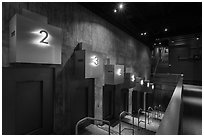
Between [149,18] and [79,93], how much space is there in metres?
4.65

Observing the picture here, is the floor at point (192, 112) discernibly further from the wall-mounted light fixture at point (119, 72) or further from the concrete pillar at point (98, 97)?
the concrete pillar at point (98, 97)

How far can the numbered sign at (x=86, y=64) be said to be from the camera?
11.2ft

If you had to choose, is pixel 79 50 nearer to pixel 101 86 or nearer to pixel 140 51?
pixel 101 86

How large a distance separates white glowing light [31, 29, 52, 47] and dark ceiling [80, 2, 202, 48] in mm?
1919

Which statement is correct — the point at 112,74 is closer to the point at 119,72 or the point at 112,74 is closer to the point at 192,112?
the point at 119,72

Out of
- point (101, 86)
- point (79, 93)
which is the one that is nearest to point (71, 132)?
point (79, 93)

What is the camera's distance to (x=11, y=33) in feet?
7.42

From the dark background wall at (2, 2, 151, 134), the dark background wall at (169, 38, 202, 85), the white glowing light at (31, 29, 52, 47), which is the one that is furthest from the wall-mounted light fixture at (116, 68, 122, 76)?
the dark background wall at (169, 38, 202, 85)

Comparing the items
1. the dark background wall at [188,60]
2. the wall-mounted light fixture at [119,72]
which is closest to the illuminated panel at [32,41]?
the wall-mounted light fixture at [119,72]

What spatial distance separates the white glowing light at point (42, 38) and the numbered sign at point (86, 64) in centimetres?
101

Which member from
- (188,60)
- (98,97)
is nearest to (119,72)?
(98,97)

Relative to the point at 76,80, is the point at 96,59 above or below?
above

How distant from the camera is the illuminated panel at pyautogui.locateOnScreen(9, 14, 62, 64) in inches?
86.7

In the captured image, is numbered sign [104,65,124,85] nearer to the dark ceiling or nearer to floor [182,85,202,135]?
the dark ceiling
